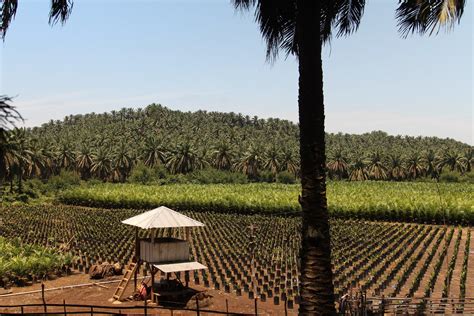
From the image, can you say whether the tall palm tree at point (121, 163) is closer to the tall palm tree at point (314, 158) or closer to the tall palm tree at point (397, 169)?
the tall palm tree at point (397, 169)

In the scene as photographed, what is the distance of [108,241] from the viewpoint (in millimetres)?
33344

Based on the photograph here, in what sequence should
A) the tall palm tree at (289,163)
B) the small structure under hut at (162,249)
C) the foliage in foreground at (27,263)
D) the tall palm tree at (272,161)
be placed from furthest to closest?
the tall palm tree at (289,163), the tall palm tree at (272,161), the foliage in foreground at (27,263), the small structure under hut at (162,249)

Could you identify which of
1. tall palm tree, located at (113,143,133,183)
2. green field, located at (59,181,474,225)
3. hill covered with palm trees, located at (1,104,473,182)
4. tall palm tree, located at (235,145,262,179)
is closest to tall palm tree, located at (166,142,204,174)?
hill covered with palm trees, located at (1,104,473,182)

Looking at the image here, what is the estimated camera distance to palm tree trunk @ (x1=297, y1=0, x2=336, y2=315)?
7.84 metres

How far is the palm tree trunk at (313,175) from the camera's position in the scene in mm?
7840

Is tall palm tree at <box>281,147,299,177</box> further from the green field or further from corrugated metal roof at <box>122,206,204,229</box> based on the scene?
corrugated metal roof at <box>122,206,204,229</box>

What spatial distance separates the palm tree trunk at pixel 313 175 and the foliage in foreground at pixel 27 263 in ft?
57.2

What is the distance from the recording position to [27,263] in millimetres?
22203

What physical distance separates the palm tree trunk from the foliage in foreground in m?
17.4

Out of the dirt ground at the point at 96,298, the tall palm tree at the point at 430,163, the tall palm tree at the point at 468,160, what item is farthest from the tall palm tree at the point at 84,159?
the tall palm tree at the point at 468,160

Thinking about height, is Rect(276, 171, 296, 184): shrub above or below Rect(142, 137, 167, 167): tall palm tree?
below

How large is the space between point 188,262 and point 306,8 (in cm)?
1223

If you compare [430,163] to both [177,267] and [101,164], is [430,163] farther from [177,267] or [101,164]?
[177,267]

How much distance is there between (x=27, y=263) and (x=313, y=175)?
716 inches
